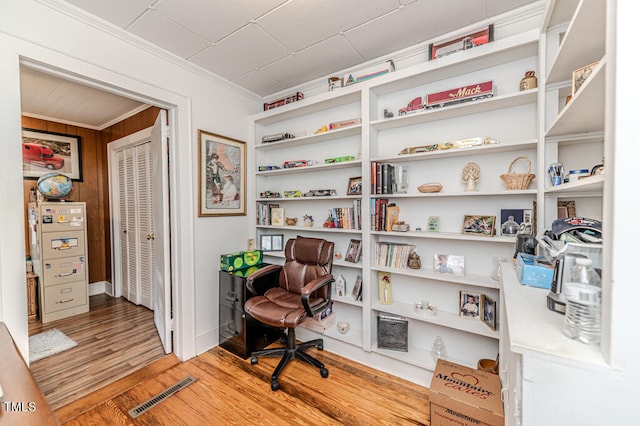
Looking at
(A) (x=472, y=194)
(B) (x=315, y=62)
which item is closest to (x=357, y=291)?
(A) (x=472, y=194)

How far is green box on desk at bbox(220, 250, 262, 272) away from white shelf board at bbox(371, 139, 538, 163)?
147 centimetres

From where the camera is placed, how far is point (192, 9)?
164 cm

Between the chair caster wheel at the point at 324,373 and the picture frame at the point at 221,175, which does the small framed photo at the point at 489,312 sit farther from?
the picture frame at the point at 221,175

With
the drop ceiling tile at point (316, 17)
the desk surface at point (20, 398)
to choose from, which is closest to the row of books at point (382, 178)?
the drop ceiling tile at point (316, 17)

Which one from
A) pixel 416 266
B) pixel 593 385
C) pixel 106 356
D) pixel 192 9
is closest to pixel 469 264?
pixel 416 266

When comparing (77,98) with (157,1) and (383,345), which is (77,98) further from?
(383,345)

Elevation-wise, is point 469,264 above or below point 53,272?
above

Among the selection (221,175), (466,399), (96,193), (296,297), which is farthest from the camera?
(96,193)

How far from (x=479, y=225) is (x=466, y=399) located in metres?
1.09

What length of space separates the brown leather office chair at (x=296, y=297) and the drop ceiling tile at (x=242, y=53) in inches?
63.2

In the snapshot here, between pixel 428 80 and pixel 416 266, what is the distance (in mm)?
1466

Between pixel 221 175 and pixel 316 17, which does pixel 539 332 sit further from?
pixel 221 175

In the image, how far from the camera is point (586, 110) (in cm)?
107

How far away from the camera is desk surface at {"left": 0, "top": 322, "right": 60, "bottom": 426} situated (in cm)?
66
